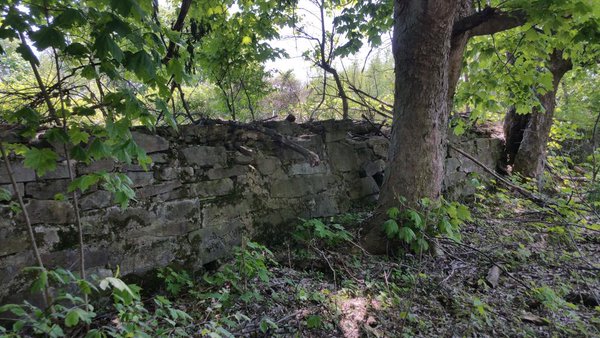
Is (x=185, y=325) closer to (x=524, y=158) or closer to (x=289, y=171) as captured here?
(x=289, y=171)

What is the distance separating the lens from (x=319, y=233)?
3158 mm

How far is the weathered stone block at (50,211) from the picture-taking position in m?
2.22

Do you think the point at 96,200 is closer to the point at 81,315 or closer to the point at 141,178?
the point at 141,178

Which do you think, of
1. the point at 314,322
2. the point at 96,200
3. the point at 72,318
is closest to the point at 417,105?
the point at 314,322

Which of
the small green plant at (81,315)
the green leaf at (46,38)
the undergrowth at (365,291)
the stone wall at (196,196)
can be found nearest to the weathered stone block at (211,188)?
the stone wall at (196,196)

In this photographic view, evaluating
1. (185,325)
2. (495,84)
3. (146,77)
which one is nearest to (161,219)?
(185,325)

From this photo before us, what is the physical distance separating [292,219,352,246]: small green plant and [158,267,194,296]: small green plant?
39.2 inches

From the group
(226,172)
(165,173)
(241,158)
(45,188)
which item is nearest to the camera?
(45,188)

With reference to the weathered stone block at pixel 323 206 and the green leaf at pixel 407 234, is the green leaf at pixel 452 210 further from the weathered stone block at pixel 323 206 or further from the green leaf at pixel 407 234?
the weathered stone block at pixel 323 206

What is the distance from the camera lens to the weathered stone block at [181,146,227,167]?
299cm

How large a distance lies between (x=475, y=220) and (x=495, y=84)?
5.33 ft

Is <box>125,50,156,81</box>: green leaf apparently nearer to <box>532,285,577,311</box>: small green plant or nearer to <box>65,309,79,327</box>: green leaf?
<box>65,309,79,327</box>: green leaf

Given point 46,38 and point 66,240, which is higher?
point 46,38

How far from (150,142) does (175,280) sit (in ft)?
3.50
